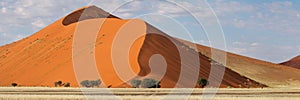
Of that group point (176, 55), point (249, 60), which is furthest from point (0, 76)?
point (249, 60)

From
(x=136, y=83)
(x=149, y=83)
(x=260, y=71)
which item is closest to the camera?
(x=149, y=83)

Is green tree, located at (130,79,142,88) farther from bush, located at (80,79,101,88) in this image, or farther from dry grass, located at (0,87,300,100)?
dry grass, located at (0,87,300,100)

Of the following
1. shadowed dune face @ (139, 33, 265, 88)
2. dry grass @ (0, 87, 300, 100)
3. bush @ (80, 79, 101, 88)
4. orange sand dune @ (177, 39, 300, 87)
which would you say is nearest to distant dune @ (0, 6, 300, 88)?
shadowed dune face @ (139, 33, 265, 88)

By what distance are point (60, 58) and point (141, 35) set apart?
46.5 ft

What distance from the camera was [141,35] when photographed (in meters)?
88.3

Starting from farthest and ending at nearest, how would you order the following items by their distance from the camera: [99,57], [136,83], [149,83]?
[99,57], [136,83], [149,83]

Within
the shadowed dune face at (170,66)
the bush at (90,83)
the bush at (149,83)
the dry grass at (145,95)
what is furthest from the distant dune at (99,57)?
the dry grass at (145,95)

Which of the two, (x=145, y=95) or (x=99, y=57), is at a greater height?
(x=99, y=57)

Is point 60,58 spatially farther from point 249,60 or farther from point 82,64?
point 249,60

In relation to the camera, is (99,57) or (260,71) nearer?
(99,57)

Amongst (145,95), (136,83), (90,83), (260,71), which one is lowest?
(145,95)

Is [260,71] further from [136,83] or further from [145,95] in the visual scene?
[145,95]

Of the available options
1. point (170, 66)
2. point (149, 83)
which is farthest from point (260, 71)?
point (149, 83)

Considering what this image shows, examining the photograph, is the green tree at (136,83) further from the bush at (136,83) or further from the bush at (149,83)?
the bush at (149,83)
